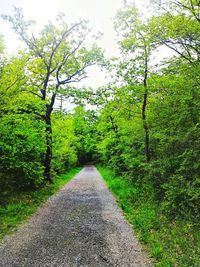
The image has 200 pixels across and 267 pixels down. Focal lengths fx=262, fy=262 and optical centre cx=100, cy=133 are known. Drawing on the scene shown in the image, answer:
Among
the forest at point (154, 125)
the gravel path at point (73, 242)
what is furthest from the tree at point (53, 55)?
the gravel path at point (73, 242)

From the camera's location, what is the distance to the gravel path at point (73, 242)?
587cm

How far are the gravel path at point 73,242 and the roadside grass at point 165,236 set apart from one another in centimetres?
31

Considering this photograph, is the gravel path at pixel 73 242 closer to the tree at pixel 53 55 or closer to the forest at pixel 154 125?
the forest at pixel 154 125

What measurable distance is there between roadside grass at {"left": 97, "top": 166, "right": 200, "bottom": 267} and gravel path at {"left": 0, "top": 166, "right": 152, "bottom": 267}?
12.1 inches

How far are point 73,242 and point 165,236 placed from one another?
8.28 ft

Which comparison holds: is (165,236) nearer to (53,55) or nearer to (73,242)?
(73,242)

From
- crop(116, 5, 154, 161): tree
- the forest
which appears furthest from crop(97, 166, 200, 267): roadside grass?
crop(116, 5, 154, 161): tree

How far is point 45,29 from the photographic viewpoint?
58.9 feet

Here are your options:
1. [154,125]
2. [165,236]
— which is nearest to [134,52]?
[154,125]

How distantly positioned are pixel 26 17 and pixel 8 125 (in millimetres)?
10246

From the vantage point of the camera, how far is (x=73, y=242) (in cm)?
713

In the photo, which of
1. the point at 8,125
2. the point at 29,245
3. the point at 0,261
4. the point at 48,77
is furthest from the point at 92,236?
the point at 48,77

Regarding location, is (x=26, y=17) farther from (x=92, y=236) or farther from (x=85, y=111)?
(x=92, y=236)

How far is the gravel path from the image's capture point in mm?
5871
